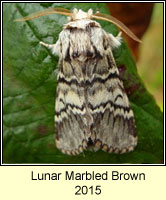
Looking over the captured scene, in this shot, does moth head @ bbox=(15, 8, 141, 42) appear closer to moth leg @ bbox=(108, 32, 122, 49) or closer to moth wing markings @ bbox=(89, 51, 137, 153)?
moth leg @ bbox=(108, 32, 122, 49)

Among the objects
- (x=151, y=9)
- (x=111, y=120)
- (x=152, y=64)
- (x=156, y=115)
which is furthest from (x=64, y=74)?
(x=152, y=64)

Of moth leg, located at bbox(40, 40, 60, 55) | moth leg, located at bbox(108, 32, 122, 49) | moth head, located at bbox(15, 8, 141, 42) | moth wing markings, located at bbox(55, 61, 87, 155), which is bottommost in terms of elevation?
moth wing markings, located at bbox(55, 61, 87, 155)

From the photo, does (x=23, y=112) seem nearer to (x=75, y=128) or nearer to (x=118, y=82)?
(x=75, y=128)

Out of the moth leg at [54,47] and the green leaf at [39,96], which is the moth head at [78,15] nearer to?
the green leaf at [39,96]

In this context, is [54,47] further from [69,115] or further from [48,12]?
[69,115]

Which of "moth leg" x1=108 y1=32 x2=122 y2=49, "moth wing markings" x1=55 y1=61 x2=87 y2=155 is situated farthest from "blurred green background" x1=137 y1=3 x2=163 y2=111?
"moth wing markings" x1=55 y1=61 x2=87 y2=155

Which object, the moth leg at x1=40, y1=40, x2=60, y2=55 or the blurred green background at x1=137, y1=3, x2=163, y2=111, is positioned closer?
the moth leg at x1=40, y1=40, x2=60, y2=55

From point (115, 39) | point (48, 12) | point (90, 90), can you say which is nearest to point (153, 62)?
point (115, 39)
